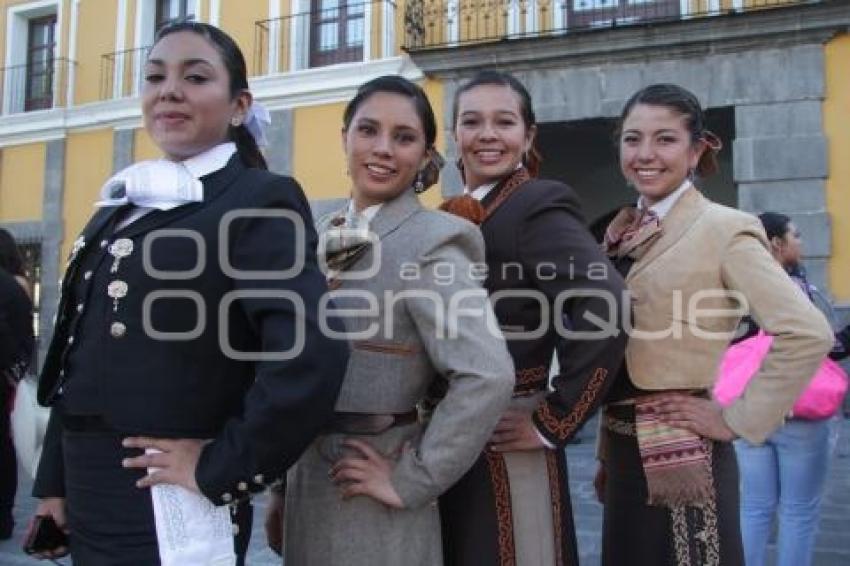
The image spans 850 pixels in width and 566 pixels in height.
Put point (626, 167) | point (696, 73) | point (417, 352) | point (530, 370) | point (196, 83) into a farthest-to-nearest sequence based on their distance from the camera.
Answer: point (696, 73) < point (626, 167) < point (530, 370) < point (417, 352) < point (196, 83)

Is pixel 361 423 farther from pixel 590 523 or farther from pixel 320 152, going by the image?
pixel 320 152

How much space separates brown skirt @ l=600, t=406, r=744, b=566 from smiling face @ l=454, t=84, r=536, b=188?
0.72m

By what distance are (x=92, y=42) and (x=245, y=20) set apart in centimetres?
302

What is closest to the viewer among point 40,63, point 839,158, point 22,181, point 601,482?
point 601,482

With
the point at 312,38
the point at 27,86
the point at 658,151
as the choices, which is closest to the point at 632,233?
the point at 658,151

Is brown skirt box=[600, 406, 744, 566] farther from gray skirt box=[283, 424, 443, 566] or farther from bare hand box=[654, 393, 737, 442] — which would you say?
gray skirt box=[283, 424, 443, 566]

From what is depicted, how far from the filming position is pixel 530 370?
2.06m

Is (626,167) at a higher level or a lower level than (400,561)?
higher

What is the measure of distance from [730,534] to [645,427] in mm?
322

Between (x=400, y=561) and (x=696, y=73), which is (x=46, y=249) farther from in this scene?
(x=400, y=561)

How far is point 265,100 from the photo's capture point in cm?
1163

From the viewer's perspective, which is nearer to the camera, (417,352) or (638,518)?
(417,352)

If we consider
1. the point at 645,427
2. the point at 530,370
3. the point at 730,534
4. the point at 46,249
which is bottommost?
the point at 730,534

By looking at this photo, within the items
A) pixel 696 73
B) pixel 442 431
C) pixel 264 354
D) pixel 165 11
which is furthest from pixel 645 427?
pixel 165 11
